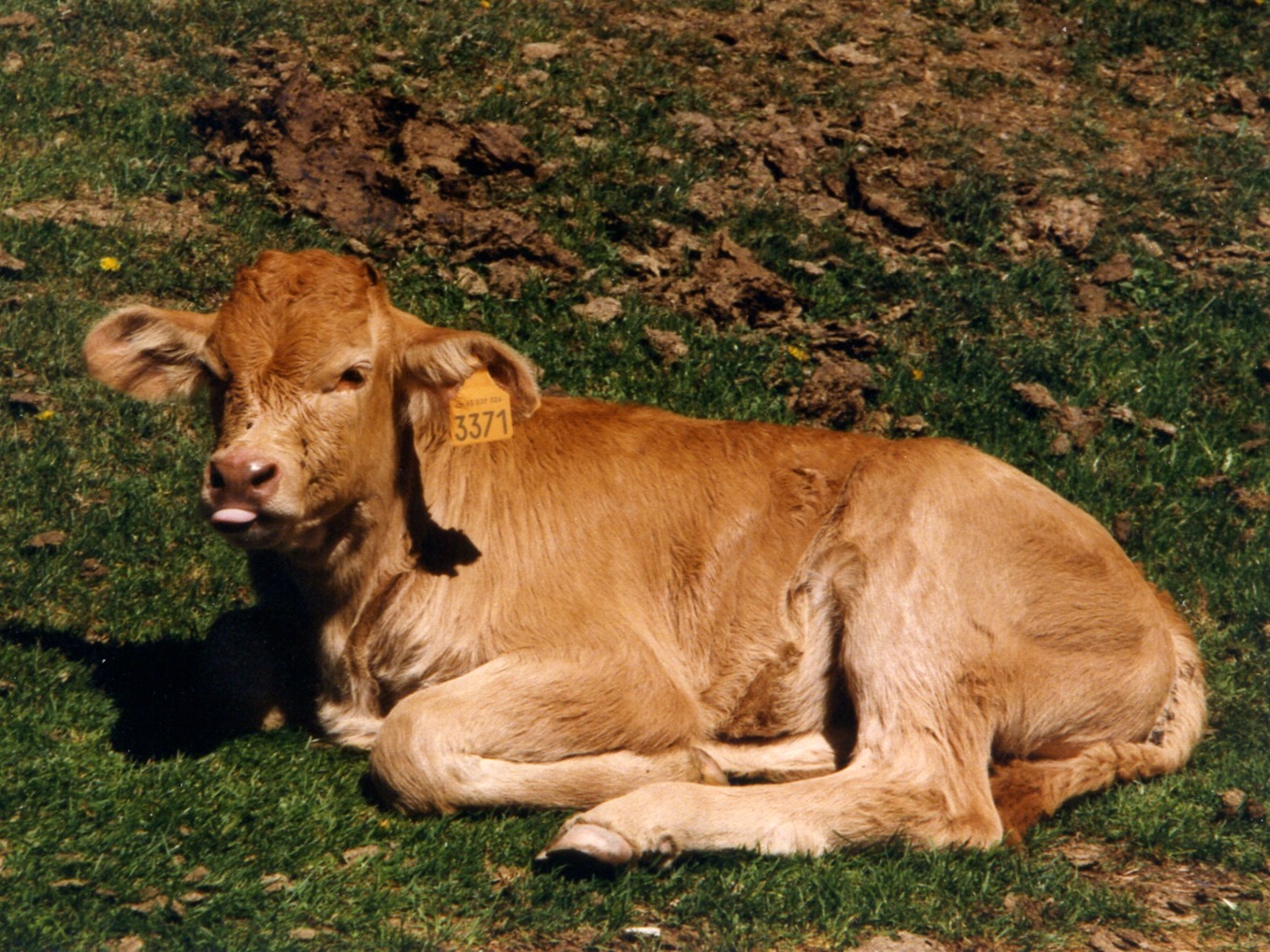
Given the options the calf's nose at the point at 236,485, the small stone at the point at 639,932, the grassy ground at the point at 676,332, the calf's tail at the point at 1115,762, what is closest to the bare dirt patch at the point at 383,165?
the grassy ground at the point at 676,332

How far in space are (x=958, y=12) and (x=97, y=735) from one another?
9.79 meters

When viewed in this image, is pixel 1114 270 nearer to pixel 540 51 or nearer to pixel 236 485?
pixel 540 51

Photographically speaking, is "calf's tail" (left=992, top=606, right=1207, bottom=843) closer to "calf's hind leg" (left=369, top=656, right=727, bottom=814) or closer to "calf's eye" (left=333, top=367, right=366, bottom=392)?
"calf's hind leg" (left=369, top=656, right=727, bottom=814)

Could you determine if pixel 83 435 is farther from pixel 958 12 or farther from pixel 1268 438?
pixel 958 12

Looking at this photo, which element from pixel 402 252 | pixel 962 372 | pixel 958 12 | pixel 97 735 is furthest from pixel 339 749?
pixel 958 12

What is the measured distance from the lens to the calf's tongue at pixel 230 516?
5.18m

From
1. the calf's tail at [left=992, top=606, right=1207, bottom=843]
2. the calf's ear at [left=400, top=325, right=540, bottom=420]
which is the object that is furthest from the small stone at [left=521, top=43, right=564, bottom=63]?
the calf's tail at [left=992, top=606, right=1207, bottom=843]

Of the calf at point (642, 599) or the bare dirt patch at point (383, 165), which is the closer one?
the calf at point (642, 599)

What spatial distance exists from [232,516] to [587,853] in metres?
1.70

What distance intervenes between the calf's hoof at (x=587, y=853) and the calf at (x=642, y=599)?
0.02 m

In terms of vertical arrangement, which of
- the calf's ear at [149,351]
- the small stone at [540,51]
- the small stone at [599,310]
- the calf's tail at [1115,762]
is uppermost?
the small stone at [540,51]

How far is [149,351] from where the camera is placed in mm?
6035

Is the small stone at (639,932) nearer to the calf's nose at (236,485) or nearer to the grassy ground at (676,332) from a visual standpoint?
the grassy ground at (676,332)

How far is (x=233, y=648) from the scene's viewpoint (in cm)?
636
